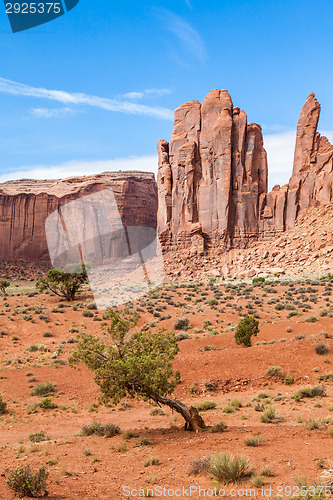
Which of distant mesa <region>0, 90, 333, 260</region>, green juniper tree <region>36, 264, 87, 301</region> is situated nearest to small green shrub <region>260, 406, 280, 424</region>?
green juniper tree <region>36, 264, 87, 301</region>

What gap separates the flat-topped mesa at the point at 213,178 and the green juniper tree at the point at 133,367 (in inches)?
1950

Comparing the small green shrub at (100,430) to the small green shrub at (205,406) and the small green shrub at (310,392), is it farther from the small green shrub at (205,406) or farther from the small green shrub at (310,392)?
the small green shrub at (310,392)

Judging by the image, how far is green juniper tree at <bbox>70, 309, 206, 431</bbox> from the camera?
10266 mm

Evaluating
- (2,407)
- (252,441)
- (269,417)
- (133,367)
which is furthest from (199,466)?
(2,407)

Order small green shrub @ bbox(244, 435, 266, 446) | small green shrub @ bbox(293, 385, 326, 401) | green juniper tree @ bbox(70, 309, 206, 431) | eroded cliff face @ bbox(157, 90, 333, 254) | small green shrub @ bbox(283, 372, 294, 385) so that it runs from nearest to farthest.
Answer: small green shrub @ bbox(244, 435, 266, 446)
green juniper tree @ bbox(70, 309, 206, 431)
small green shrub @ bbox(293, 385, 326, 401)
small green shrub @ bbox(283, 372, 294, 385)
eroded cliff face @ bbox(157, 90, 333, 254)

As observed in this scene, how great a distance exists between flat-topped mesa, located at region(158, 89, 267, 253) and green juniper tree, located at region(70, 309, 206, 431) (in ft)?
162

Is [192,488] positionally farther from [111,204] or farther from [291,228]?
[111,204]

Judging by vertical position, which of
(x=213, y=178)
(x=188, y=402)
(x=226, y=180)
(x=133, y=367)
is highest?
(x=213, y=178)

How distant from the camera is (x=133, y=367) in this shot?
10320 millimetres

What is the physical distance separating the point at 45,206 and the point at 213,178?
46.9 meters

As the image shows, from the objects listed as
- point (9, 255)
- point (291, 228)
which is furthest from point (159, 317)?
point (9, 255)

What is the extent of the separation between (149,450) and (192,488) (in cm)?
274

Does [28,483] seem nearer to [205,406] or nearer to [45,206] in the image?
[205,406]

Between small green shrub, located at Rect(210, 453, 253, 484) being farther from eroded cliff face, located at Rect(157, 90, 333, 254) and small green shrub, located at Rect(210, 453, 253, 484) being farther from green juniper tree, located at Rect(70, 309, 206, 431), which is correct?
eroded cliff face, located at Rect(157, 90, 333, 254)
